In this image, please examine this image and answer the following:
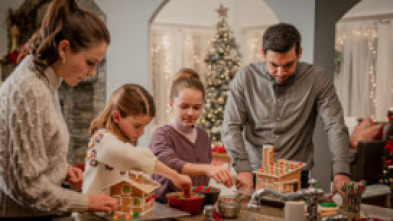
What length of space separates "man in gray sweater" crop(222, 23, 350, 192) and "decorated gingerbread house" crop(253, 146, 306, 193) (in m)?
0.25

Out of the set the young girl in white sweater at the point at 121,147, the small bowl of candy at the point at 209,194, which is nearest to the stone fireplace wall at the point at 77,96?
the young girl in white sweater at the point at 121,147

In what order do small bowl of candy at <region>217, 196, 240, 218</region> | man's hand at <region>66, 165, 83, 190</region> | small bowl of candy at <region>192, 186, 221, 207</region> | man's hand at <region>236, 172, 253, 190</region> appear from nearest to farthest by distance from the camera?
1. man's hand at <region>66, 165, 83, 190</region>
2. small bowl of candy at <region>217, 196, 240, 218</region>
3. small bowl of candy at <region>192, 186, 221, 207</region>
4. man's hand at <region>236, 172, 253, 190</region>

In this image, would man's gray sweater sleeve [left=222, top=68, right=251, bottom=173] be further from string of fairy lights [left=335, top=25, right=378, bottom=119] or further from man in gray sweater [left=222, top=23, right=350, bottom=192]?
string of fairy lights [left=335, top=25, right=378, bottom=119]

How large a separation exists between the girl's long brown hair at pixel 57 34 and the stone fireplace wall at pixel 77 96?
4.94 m

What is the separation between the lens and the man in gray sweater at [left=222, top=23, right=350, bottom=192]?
2.45 m

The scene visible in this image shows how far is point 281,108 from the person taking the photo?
258cm

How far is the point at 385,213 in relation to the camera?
2340mm

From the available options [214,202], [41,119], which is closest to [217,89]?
[214,202]

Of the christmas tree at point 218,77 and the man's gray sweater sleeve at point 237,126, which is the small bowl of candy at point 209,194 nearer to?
the man's gray sweater sleeve at point 237,126

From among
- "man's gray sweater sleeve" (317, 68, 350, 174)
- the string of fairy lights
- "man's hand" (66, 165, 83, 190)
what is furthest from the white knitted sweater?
the string of fairy lights

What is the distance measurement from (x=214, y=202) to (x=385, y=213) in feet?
3.21

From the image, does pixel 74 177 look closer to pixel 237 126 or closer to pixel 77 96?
pixel 237 126

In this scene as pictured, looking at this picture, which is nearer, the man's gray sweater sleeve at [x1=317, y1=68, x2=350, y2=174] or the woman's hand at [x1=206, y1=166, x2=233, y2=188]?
the woman's hand at [x1=206, y1=166, x2=233, y2=188]

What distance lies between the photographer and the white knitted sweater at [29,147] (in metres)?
1.28
